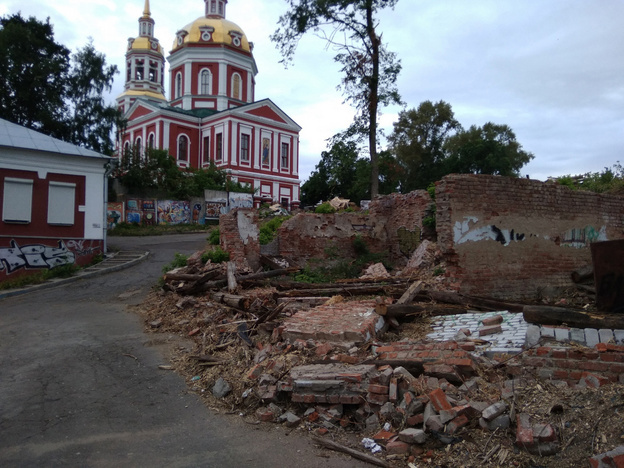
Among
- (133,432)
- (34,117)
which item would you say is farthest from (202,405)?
(34,117)

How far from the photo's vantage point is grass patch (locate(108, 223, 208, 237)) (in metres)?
26.1

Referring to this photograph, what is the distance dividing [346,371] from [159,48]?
184 feet

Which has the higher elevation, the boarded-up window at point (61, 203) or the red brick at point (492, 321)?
the boarded-up window at point (61, 203)

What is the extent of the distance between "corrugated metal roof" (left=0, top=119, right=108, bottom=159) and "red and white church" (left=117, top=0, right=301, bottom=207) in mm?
20460

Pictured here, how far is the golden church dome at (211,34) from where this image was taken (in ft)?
135

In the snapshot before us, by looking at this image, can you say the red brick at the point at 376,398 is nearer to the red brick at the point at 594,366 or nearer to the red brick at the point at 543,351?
the red brick at the point at 543,351

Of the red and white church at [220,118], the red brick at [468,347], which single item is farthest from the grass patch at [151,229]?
the red brick at [468,347]

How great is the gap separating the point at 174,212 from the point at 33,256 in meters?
12.8

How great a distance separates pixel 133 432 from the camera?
504cm

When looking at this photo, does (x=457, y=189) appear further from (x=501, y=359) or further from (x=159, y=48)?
(x=159, y=48)

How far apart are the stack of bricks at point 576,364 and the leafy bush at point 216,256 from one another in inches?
343

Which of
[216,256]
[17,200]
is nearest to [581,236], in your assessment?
[216,256]

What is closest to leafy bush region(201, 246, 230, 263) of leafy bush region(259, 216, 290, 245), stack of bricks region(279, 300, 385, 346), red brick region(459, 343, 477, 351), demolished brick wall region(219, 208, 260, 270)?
demolished brick wall region(219, 208, 260, 270)

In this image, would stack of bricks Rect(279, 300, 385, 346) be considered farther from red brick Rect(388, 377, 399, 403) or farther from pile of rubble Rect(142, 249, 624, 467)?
red brick Rect(388, 377, 399, 403)
